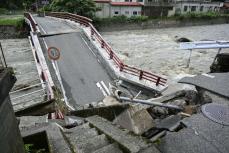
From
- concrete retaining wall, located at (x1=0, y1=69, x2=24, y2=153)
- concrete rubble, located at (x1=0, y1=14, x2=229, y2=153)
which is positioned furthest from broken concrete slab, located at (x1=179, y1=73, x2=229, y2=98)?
concrete retaining wall, located at (x1=0, y1=69, x2=24, y2=153)

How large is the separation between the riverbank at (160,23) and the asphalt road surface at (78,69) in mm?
14832

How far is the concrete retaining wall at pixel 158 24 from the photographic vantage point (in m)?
34.2

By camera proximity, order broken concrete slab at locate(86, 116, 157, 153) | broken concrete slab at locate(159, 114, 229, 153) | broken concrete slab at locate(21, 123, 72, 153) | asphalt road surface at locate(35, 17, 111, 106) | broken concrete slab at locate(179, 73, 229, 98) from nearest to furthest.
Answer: broken concrete slab at locate(21, 123, 72, 153), broken concrete slab at locate(86, 116, 157, 153), broken concrete slab at locate(159, 114, 229, 153), broken concrete slab at locate(179, 73, 229, 98), asphalt road surface at locate(35, 17, 111, 106)

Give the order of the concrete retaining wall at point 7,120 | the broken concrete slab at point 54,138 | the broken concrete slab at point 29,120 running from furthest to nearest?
the broken concrete slab at point 29,120, the broken concrete slab at point 54,138, the concrete retaining wall at point 7,120

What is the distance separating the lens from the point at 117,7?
127 feet

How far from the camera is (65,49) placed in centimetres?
1698

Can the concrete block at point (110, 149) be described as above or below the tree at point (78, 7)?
below

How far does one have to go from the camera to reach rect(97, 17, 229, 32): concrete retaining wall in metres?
34.2

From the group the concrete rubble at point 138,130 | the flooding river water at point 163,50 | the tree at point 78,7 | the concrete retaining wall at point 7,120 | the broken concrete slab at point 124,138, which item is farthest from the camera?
the tree at point 78,7

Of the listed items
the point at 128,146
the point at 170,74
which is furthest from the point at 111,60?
the point at 128,146

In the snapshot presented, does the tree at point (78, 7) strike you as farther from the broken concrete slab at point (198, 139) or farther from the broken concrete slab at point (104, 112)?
the broken concrete slab at point (198, 139)

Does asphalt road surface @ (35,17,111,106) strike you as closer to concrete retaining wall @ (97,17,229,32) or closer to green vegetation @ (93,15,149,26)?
green vegetation @ (93,15,149,26)

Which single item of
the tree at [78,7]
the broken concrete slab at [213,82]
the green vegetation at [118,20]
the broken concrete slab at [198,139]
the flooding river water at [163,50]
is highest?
the tree at [78,7]

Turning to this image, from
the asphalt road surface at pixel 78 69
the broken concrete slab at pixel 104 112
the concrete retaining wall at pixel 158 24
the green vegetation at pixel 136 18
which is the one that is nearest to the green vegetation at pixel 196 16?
the green vegetation at pixel 136 18
